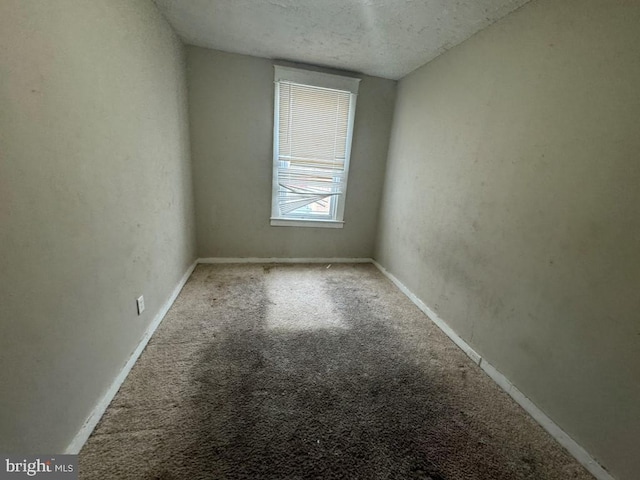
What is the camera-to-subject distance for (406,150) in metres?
2.91

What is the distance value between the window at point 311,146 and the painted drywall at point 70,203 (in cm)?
134

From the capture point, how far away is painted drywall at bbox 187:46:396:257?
2752 millimetres

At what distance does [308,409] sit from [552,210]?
5.62 feet

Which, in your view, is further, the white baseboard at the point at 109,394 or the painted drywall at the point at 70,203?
the white baseboard at the point at 109,394

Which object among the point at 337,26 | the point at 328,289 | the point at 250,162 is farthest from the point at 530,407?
the point at 250,162

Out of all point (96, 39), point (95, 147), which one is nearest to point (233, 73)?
point (96, 39)

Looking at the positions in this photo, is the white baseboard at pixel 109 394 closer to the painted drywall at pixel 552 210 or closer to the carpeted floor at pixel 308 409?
the carpeted floor at pixel 308 409

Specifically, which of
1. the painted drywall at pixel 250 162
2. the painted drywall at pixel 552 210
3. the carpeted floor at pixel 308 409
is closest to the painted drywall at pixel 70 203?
the carpeted floor at pixel 308 409

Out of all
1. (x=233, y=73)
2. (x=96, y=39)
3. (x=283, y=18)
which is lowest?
(x=96, y=39)

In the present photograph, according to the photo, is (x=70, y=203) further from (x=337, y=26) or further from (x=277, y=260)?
(x=277, y=260)

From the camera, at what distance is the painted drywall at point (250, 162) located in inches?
108

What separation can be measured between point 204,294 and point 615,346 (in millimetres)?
2785

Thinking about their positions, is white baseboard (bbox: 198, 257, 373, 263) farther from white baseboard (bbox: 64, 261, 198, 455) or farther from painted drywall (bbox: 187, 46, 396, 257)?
white baseboard (bbox: 64, 261, 198, 455)

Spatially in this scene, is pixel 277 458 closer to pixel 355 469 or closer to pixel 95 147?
pixel 355 469
